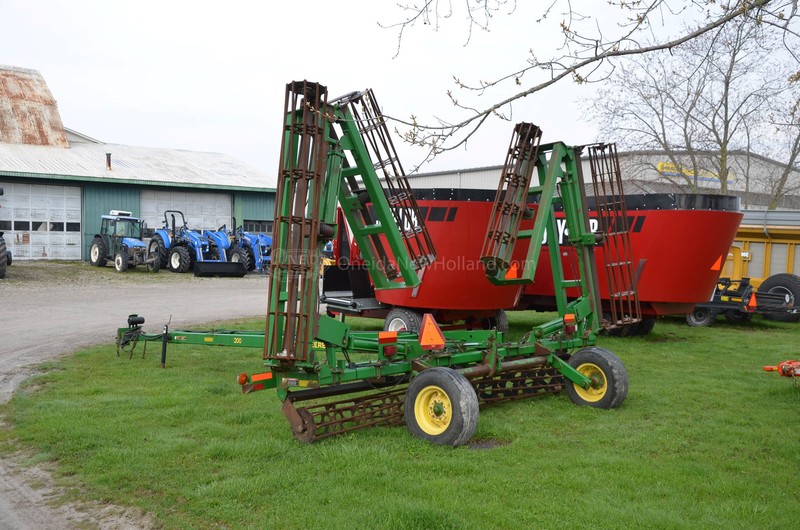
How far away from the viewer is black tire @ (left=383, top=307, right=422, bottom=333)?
10.6 meters

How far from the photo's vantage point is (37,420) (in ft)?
20.3

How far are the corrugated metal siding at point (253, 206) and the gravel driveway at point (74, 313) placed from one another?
23.5 feet

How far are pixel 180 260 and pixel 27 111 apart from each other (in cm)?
1330

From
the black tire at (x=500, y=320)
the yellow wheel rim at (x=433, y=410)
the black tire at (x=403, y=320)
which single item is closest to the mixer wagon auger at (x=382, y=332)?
the yellow wheel rim at (x=433, y=410)

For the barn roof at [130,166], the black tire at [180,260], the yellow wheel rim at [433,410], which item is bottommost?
the yellow wheel rim at [433,410]

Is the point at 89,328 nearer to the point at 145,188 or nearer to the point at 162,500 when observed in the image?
the point at 162,500

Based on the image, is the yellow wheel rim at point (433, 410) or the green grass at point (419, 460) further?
the yellow wheel rim at point (433, 410)

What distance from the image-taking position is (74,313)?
14336 mm

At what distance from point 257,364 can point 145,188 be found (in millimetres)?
23998

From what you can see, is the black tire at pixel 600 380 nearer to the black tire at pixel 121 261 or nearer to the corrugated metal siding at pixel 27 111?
the black tire at pixel 121 261

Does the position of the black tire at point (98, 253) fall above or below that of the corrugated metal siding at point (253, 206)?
below

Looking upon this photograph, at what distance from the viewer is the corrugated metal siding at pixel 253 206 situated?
3322cm

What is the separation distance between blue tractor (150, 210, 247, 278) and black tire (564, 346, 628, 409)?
755 inches

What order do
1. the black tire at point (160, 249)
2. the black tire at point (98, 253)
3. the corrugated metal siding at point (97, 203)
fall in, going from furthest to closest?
the corrugated metal siding at point (97, 203) < the black tire at point (98, 253) < the black tire at point (160, 249)
